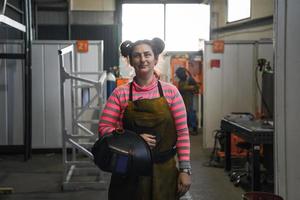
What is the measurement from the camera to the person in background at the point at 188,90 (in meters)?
8.47

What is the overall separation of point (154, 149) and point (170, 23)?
26.1 ft

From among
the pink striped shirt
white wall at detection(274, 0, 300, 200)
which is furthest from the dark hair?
white wall at detection(274, 0, 300, 200)

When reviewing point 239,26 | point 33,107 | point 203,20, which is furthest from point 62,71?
point 203,20

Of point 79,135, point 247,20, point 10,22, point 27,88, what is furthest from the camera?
point 247,20

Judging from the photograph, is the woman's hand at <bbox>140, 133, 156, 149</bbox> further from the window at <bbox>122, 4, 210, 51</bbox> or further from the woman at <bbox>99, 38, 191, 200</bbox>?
the window at <bbox>122, 4, 210, 51</bbox>

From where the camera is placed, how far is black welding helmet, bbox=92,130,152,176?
1992mm

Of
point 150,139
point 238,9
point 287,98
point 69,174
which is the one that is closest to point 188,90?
point 238,9

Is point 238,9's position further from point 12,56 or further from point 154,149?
point 154,149

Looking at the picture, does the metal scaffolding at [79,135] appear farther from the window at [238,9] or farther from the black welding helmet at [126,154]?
the window at [238,9]

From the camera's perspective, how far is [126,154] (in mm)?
1996

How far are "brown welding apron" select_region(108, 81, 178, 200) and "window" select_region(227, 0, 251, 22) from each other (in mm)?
5597

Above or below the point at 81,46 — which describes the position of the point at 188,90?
below

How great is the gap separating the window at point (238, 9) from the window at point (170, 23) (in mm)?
1340

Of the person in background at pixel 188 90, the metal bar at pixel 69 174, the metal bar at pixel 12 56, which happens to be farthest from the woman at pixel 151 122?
the person in background at pixel 188 90
